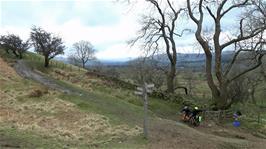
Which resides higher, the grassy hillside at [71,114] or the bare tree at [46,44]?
the bare tree at [46,44]

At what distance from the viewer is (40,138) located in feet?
62.3

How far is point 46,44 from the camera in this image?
44.0 m

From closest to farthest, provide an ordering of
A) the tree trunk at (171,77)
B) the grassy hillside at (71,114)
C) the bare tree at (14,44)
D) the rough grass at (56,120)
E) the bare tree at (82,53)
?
the grassy hillside at (71,114)
the rough grass at (56,120)
the tree trunk at (171,77)
the bare tree at (14,44)
the bare tree at (82,53)

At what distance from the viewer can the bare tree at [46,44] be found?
144 feet

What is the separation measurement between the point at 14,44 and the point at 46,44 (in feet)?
21.4

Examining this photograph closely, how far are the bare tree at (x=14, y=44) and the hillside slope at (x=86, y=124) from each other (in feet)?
46.6

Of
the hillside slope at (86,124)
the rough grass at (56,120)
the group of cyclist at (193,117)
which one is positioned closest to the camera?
the hillside slope at (86,124)

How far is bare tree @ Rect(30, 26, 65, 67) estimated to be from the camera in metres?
43.8

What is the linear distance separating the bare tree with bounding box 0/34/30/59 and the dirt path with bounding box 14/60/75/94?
184 inches

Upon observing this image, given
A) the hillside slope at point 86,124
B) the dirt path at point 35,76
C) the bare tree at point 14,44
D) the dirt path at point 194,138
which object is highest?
the bare tree at point 14,44

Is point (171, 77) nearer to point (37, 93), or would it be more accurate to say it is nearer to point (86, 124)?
point (37, 93)

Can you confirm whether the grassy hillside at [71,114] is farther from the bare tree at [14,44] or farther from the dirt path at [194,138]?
the bare tree at [14,44]

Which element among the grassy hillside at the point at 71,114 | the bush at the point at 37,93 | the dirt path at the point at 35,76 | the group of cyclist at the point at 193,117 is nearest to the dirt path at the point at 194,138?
the group of cyclist at the point at 193,117

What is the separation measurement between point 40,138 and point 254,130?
17.3 metres
